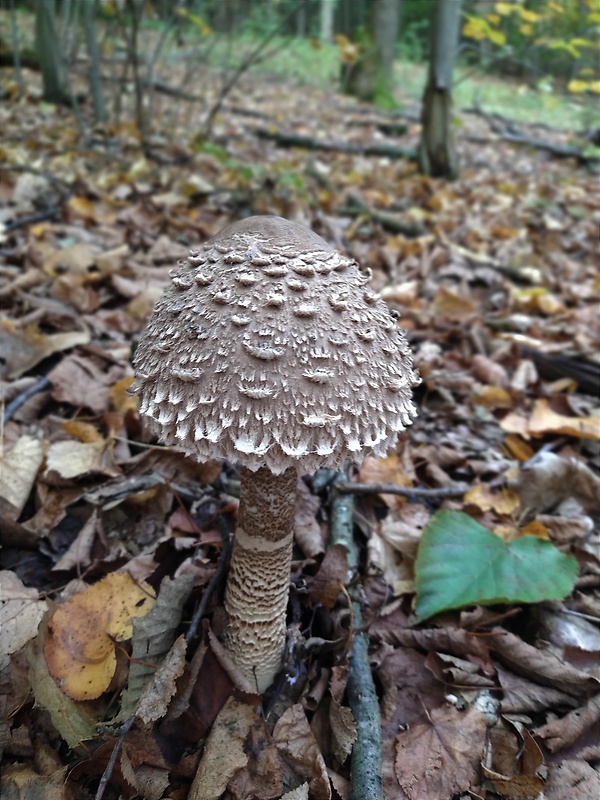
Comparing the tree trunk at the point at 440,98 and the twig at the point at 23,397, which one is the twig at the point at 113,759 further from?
the tree trunk at the point at 440,98

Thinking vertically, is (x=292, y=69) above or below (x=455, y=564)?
above

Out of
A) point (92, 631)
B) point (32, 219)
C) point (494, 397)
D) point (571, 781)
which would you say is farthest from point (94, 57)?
point (571, 781)

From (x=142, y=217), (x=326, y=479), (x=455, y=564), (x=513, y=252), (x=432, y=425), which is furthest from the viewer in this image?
(x=513, y=252)

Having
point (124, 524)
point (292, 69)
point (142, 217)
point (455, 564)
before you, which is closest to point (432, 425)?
point (455, 564)

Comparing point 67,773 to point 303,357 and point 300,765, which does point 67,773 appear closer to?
point 300,765

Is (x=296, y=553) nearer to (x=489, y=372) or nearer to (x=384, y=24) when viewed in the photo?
(x=489, y=372)

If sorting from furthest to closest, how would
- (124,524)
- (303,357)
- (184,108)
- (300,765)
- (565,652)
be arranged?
1. (184,108)
2. (124,524)
3. (565,652)
4. (300,765)
5. (303,357)

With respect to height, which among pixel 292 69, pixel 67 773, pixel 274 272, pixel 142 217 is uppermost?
pixel 292 69
